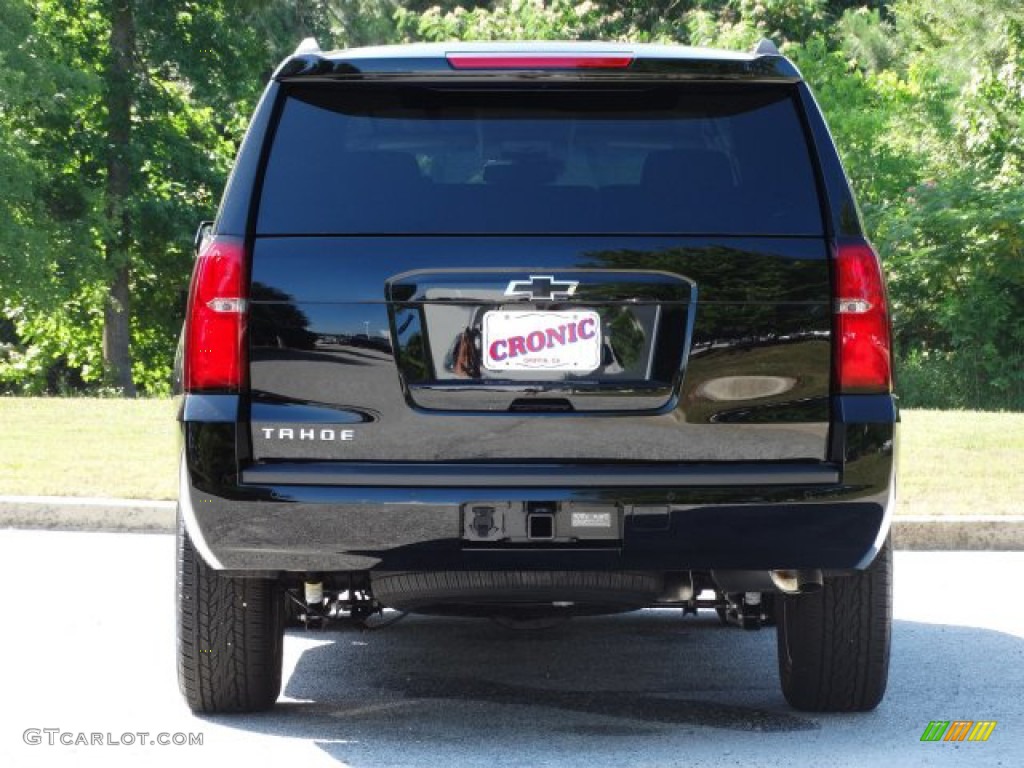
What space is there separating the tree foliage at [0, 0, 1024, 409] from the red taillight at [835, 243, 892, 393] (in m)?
22.7

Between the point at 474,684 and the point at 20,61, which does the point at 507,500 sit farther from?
the point at 20,61

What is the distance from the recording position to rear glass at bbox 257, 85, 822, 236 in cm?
537

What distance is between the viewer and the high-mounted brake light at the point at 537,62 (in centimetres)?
543

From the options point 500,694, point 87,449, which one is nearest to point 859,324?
point 500,694

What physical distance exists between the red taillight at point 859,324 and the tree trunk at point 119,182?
34.7 metres

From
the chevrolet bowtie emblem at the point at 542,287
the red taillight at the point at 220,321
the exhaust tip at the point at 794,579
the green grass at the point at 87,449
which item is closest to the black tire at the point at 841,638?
the exhaust tip at the point at 794,579

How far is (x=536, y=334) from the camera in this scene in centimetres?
Answer: 530

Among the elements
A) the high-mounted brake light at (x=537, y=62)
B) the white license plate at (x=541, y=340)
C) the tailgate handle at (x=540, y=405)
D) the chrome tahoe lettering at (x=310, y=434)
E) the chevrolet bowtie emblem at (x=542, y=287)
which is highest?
the high-mounted brake light at (x=537, y=62)

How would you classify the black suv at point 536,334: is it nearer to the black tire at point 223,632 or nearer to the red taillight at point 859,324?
the red taillight at point 859,324

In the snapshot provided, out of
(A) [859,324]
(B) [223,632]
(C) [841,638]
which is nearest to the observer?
(A) [859,324]

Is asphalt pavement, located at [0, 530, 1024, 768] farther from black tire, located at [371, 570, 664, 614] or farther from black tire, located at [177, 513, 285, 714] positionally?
black tire, located at [371, 570, 664, 614]

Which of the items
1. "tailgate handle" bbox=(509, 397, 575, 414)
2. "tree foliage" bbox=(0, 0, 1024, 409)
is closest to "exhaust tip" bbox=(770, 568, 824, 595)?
"tailgate handle" bbox=(509, 397, 575, 414)

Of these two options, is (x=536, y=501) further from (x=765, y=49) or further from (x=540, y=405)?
(x=765, y=49)

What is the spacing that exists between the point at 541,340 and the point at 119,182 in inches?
1420
